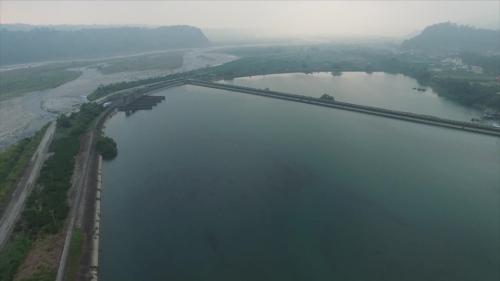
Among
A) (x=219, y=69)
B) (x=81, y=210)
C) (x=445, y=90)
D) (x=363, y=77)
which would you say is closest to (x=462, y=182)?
(x=81, y=210)

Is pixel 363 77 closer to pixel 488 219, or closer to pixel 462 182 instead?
pixel 462 182

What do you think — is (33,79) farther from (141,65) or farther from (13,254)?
(13,254)

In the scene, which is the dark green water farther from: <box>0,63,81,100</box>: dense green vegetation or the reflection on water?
<box>0,63,81,100</box>: dense green vegetation

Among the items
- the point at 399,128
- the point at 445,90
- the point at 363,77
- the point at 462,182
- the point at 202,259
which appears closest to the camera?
the point at 202,259

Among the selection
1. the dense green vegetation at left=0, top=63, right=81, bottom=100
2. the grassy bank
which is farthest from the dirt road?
the dense green vegetation at left=0, top=63, right=81, bottom=100

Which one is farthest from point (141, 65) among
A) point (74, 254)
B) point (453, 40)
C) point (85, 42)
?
point (453, 40)

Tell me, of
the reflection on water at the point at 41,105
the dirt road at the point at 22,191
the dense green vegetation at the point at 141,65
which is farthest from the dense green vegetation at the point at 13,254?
the dense green vegetation at the point at 141,65

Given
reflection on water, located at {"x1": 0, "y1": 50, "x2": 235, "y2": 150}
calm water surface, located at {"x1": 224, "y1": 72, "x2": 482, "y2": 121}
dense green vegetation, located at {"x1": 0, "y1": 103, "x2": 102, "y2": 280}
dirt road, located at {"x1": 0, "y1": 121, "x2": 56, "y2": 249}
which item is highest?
calm water surface, located at {"x1": 224, "y1": 72, "x2": 482, "y2": 121}
